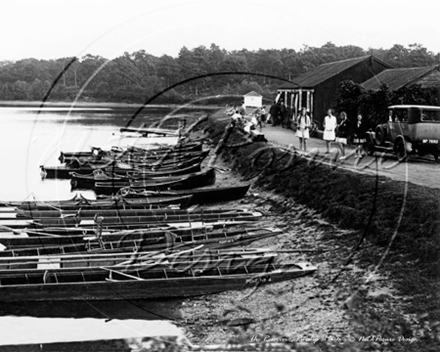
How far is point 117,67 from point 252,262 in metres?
45.6

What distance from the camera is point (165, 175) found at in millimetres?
30172

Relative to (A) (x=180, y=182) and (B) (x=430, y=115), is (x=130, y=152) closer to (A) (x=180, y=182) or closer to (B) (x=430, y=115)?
(A) (x=180, y=182)

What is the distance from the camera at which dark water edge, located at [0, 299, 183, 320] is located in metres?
13.1

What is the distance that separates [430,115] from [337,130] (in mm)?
3362

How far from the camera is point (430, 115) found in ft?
72.9

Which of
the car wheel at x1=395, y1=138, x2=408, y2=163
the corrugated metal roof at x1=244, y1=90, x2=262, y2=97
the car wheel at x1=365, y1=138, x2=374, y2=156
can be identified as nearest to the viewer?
the car wheel at x1=395, y1=138, x2=408, y2=163

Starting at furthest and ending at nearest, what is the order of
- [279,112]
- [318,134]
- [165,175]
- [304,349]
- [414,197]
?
[279,112]
[318,134]
[165,175]
[414,197]
[304,349]

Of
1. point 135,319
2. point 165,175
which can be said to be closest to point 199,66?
point 165,175

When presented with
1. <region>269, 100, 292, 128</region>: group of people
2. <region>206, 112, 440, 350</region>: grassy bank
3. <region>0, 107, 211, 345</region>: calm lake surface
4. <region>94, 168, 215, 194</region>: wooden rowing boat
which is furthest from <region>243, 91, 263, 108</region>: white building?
<region>206, 112, 440, 350</region>: grassy bank

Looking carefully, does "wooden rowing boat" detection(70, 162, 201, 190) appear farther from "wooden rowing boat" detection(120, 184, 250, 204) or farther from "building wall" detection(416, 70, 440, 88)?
"building wall" detection(416, 70, 440, 88)

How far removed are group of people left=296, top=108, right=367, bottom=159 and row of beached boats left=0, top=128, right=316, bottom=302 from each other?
150 inches

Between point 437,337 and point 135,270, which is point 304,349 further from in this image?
point 135,270

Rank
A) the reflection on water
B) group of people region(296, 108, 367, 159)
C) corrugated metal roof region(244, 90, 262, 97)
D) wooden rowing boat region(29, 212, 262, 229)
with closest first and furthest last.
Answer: the reflection on water → wooden rowing boat region(29, 212, 262, 229) → group of people region(296, 108, 367, 159) → corrugated metal roof region(244, 90, 262, 97)

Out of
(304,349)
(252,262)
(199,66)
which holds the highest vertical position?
(199,66)
